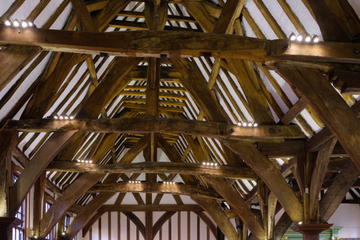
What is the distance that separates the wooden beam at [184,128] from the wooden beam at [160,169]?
291 cm

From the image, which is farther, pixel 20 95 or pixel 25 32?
pixel 20 95

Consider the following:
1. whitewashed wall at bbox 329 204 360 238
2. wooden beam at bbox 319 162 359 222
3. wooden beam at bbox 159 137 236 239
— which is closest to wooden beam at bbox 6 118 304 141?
wooden beam at bbox 319 162 359 222

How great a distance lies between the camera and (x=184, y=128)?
11898mm

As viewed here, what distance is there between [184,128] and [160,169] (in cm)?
389

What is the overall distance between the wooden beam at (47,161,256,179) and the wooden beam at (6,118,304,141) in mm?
2912

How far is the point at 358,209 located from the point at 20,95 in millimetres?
13537

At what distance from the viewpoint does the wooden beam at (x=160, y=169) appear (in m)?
14.6

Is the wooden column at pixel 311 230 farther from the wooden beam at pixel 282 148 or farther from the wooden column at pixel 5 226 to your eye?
the wooden column at pixel 5 226

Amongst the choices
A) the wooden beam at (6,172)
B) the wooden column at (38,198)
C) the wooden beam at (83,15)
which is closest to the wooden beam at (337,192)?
the wooden beam at (83,15)

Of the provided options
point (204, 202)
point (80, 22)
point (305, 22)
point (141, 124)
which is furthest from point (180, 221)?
point (305, 22)

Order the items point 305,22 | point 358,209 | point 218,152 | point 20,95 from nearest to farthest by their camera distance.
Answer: point 305,22
point 20,95
point 218,152
point 358,209

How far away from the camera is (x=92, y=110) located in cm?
1184

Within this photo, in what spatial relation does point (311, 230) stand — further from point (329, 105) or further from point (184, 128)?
point (329, 105)

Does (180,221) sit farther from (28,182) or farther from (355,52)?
(355,52)
